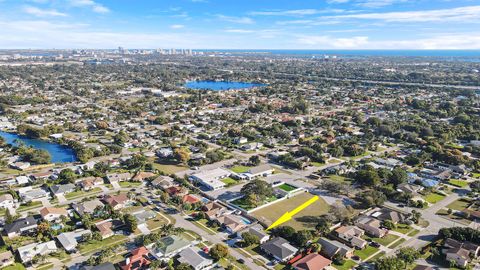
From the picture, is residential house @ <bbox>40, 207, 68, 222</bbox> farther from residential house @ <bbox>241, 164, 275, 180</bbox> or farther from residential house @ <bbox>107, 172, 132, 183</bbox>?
residential house @ <bbox>241, 164, 275, 180</bbox>

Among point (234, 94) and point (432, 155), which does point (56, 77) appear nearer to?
point (234, 94)

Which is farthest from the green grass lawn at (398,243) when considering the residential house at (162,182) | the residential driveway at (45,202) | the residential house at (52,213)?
the residential driveway at (45,202)

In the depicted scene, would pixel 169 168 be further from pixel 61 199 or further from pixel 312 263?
pixel 312 263

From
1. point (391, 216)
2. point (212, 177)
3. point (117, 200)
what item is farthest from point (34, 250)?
point (391, 216)

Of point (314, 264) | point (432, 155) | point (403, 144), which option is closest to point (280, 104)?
point (403, 144)

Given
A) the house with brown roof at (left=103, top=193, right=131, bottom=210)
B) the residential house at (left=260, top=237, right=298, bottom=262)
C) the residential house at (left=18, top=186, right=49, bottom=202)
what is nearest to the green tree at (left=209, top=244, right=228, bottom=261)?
the residential house at (left=260, top=237, right=298, bottom=262)
